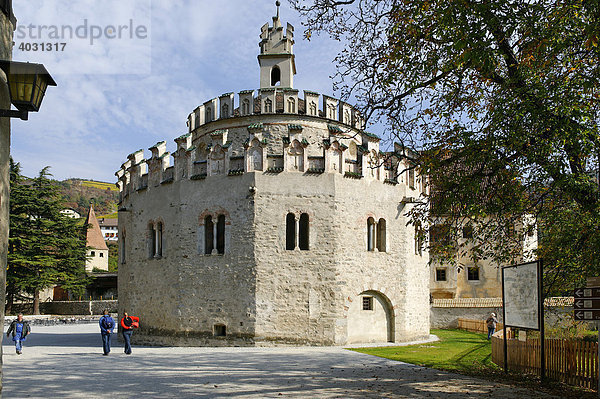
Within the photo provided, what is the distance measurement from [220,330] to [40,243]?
1250 inches

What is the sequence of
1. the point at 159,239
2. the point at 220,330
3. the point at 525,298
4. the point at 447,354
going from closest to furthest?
the point at 525,298 → the point at 447,354 → the point at 220,330 → the point at 159,239

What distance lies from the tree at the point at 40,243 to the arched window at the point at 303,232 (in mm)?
31828

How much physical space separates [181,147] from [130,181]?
4856 millimetres

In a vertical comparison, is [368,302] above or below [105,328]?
above

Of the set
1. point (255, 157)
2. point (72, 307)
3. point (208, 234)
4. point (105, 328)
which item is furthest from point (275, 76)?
point (72, 307)

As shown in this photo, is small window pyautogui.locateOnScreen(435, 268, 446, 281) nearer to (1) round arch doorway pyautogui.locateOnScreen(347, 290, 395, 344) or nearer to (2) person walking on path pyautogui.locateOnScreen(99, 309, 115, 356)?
(1) round arch doorway pyautogui.locateOnScreen(347, 290, 395, 344)

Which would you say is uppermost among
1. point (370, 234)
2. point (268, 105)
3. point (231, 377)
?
point (268, 105)

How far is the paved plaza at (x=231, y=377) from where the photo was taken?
35.5ft

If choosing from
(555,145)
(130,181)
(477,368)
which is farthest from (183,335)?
(555,145)

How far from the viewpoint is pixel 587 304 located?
10.8m

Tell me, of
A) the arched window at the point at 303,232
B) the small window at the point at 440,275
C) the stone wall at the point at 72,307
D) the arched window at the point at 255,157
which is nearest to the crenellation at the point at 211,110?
the arched window at the point at 255,157

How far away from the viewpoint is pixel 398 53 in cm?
1121

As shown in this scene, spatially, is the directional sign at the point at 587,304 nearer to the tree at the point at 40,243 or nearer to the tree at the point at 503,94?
the tree at the point at 503,94

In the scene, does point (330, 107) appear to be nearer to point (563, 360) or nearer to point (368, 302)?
point (368, 302)
